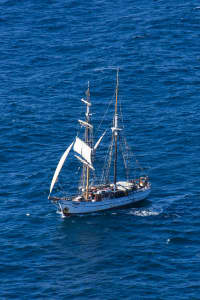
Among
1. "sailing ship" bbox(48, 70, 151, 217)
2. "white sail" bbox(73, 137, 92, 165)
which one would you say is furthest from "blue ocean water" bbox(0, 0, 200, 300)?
"white sail" bbox(73, 137, 92, 165)

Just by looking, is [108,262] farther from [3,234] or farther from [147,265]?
[3,234]

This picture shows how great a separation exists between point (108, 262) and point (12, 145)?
169ft

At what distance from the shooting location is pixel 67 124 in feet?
623

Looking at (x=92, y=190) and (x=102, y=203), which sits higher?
(x=92, y=190)

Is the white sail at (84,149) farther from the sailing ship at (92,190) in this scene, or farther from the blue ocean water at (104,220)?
the blue ocean water at (104,220)

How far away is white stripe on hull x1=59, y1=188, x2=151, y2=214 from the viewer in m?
156

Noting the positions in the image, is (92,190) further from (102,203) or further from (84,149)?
(84,149)

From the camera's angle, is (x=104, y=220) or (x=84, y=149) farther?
(x=84, y=149)

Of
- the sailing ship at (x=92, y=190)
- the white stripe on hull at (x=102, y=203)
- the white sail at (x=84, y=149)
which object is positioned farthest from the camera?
the white sail at (x=84, y=149)

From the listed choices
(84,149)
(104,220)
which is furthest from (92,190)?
(84,149)

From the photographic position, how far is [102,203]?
15750 cm

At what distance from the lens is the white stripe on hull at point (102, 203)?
155500 mm

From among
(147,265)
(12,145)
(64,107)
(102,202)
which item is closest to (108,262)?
(147,265)

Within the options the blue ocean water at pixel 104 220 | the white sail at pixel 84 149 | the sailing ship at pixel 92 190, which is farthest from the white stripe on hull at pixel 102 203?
the white sail at pixel 84 149
